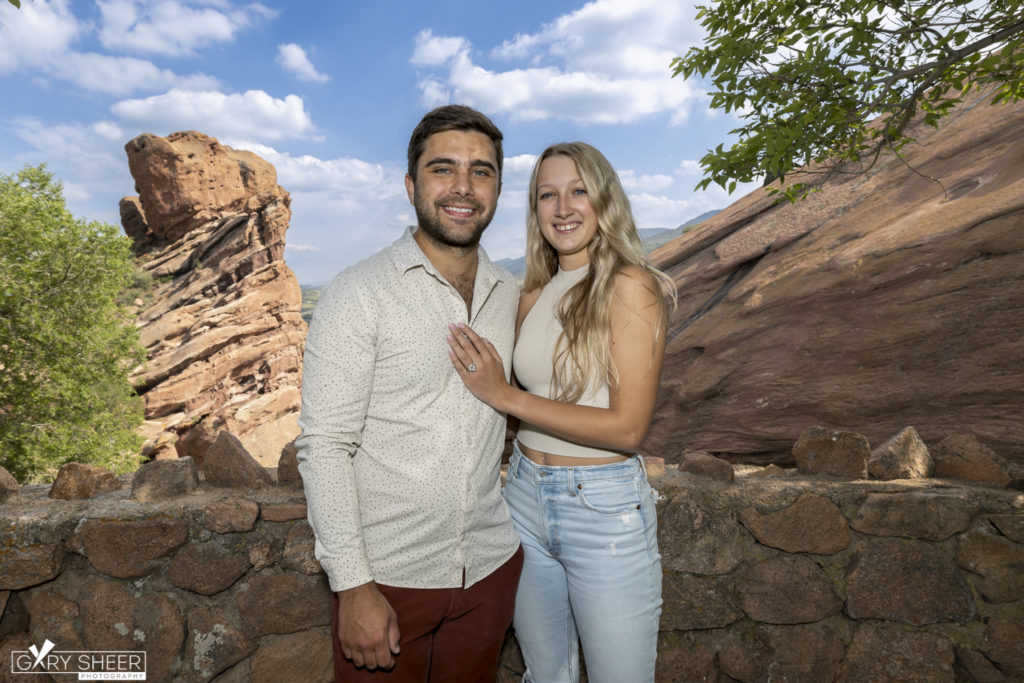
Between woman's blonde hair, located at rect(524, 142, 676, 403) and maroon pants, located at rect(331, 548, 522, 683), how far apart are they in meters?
0.71

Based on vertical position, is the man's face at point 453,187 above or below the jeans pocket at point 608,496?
above

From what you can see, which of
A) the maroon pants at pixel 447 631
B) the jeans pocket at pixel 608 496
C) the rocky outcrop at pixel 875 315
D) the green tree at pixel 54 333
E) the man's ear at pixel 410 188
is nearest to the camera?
the maroon pants at pixel 447 631

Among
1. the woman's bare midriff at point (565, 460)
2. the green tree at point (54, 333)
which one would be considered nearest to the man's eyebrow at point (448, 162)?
the woman's bare midriff at point (565, 460)

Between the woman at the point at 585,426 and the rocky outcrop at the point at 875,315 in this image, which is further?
the rocky outcrop at the point at 875,315

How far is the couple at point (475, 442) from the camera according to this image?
178 centimetres

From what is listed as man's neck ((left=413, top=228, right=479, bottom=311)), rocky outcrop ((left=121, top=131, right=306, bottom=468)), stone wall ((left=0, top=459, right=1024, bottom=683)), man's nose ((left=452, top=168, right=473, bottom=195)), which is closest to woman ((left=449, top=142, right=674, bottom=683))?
man's neck ((left=413, top=228, right=479, bottom=311))

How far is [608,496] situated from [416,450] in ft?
2.21

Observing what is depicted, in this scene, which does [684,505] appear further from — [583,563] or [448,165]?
[448,165]

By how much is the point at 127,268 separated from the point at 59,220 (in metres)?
1.90

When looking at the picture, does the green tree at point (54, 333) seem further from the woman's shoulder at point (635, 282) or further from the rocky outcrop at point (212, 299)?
the woman's shoulder at point (635, 282)

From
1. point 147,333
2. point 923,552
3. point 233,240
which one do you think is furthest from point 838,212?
point 233,240

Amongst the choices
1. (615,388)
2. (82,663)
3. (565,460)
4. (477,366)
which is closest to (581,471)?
(565,460)

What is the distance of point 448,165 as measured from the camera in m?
2.03

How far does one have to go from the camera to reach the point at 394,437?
1.86 meters
